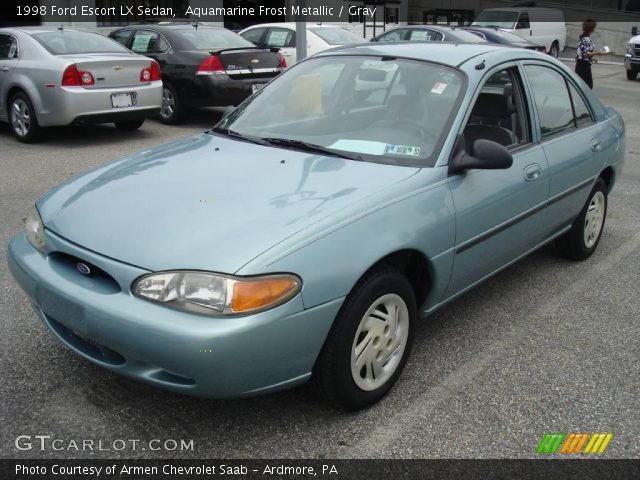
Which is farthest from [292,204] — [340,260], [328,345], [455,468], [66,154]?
[66,154]

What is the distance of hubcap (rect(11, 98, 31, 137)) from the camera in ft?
29.6

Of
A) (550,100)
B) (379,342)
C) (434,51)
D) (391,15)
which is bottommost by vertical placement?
(379,342)

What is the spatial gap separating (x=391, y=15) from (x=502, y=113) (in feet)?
93.1

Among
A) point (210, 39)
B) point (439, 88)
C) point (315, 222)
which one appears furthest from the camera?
point (210, 39)

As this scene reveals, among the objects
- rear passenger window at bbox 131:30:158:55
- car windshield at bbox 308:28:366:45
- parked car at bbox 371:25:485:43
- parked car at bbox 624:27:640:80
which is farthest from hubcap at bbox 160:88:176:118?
parked car at bbox 624:27:640:80

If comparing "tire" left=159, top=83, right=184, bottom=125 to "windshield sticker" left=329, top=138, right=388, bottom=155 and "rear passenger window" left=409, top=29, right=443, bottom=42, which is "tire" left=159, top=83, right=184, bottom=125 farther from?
"windshield sticker" left=329, top=138, right=388, bottom=155

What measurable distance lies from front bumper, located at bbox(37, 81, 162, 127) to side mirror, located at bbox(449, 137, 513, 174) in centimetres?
655

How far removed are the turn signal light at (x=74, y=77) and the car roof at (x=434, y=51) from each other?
17.4ft

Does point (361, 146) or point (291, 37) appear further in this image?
point (291, 37)

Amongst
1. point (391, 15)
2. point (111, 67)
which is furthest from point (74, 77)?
point (391, 15)

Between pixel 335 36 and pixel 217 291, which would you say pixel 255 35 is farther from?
pixel 217 291

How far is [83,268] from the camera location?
2.82m

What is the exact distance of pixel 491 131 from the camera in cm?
384

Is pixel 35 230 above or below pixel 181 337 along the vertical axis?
above
